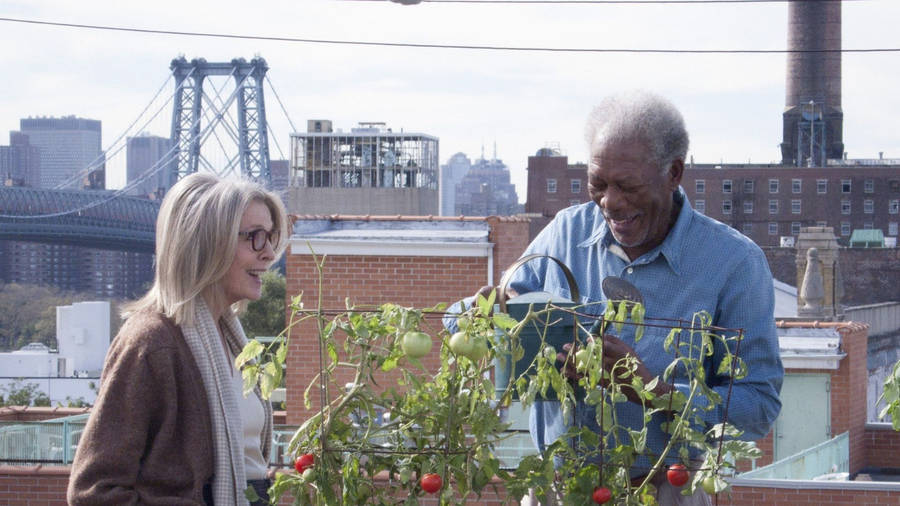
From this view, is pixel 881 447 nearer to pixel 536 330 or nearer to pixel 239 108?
pixel 536 330

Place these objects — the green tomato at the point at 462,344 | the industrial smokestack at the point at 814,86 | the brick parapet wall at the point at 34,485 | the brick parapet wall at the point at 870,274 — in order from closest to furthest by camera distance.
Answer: the green tomato at the point at 462,344 < the brick parapet wall at the point at 34,485 < the brick parapet wall at the point at 870,274 < the industrial smokestack at the point at 814,86

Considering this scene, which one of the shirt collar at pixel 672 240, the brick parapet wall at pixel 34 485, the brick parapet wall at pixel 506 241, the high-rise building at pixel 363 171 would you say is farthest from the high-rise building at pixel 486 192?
the shirt collar at pixel 672 240

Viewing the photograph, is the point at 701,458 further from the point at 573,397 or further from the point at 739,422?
the point at 573,397

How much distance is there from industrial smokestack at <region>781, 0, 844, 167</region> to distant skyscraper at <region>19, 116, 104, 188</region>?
37859 millimetres

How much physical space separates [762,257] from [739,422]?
1.01 ft

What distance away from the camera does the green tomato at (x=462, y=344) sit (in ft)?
5.32

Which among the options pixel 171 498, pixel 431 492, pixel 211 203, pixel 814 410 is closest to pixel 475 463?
pixel 431 492

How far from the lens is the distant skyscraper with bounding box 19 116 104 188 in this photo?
2968 inches

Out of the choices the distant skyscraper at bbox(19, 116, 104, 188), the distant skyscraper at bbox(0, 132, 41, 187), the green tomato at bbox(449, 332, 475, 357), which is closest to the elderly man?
the green tomato at bbox(449, 332, 475, 357)

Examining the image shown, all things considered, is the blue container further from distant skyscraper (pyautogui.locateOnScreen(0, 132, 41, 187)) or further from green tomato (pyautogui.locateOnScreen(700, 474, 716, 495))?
distant skyscraper (pyautogui.locateOnScreen(0, 132, 41, 187))

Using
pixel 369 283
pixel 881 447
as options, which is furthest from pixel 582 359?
pixel 881 447

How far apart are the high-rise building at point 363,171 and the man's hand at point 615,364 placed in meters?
58.2

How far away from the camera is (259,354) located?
177 centimetres

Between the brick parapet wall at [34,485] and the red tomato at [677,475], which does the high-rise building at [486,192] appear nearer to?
the brick parapet wall at [34,485]
